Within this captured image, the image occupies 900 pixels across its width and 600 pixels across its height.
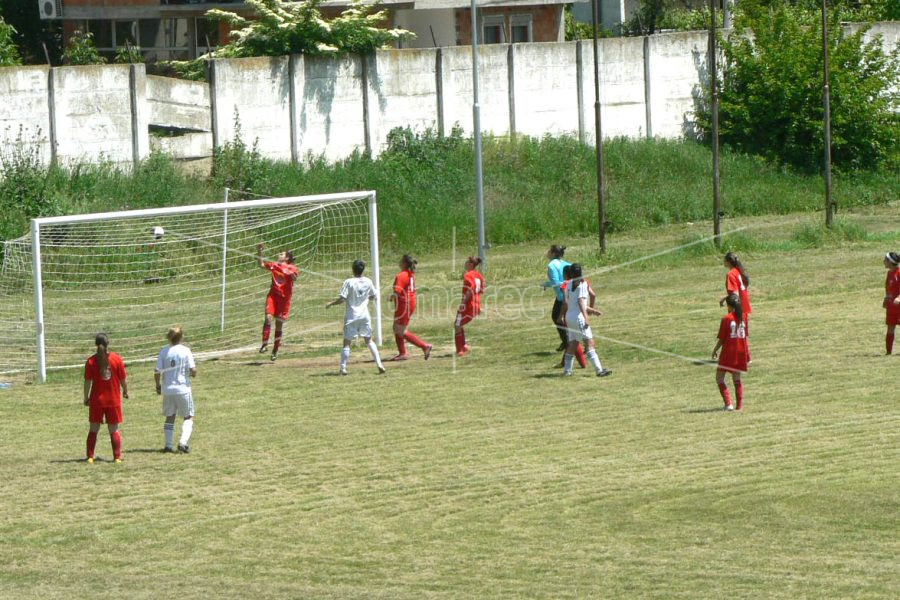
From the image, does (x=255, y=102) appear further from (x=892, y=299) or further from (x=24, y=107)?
(x=892, y=299)

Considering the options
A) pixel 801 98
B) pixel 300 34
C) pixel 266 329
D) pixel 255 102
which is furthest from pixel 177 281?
pixel 801 98

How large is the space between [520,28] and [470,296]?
29.5m

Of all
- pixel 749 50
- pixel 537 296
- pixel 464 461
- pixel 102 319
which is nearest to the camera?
pixel 464 461

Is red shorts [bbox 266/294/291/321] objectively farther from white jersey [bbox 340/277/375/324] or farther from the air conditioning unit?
the air conditioning unit

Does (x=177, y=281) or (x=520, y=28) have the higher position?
(x=520, y=28)

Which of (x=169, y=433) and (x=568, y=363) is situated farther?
(x=568, y=363)

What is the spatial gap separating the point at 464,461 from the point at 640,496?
2.32 m

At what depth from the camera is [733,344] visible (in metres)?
17.0

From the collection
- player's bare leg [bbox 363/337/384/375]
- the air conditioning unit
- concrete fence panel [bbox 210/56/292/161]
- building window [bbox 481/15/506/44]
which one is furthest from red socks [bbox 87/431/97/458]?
building window [bbox 481/15/506/44]

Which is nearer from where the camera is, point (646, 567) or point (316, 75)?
point (646, 567)

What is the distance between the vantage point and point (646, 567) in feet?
37.7

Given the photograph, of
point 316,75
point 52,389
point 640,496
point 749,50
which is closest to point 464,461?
point 640,496

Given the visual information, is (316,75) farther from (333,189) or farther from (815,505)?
(815,505)

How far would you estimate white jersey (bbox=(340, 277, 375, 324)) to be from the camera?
2053 cm
